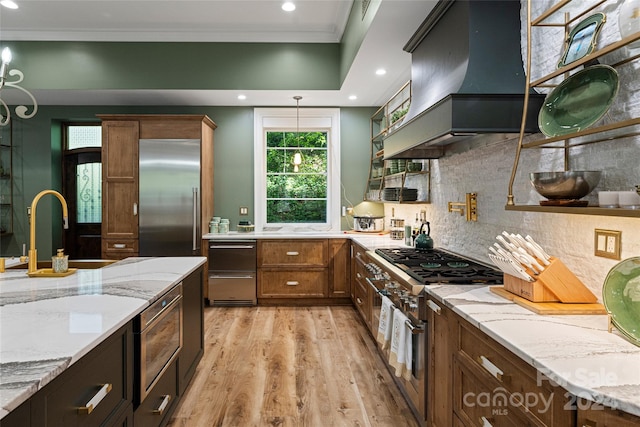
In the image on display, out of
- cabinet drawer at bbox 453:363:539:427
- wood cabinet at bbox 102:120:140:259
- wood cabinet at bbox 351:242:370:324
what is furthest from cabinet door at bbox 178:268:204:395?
wood cabinet at bbox 102:120:140:259

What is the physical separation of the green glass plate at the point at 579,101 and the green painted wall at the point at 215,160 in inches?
145

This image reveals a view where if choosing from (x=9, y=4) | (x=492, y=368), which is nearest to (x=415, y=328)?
(x=492, y=368)

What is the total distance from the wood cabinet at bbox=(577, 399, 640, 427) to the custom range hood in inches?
53.6

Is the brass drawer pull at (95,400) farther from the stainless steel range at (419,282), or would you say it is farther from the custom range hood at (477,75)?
the custom range hood at (477,75)

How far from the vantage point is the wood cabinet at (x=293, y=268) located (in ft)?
15.7

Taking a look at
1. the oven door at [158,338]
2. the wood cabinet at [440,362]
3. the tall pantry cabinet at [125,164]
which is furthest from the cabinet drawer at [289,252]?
the wood cabinet at [440,362]

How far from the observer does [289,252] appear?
480 centimetres

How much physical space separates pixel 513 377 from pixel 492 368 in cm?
12

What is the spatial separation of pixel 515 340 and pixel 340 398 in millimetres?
1660

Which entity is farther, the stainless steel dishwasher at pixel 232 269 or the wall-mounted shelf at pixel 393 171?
the stainless steel dishwasher at pixel 232 269

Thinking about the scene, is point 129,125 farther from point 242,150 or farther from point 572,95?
point 572,95

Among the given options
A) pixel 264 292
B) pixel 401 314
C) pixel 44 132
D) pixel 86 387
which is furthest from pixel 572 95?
pixel 44 132

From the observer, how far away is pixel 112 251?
187 inches

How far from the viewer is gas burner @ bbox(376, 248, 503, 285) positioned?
2.12 meters
